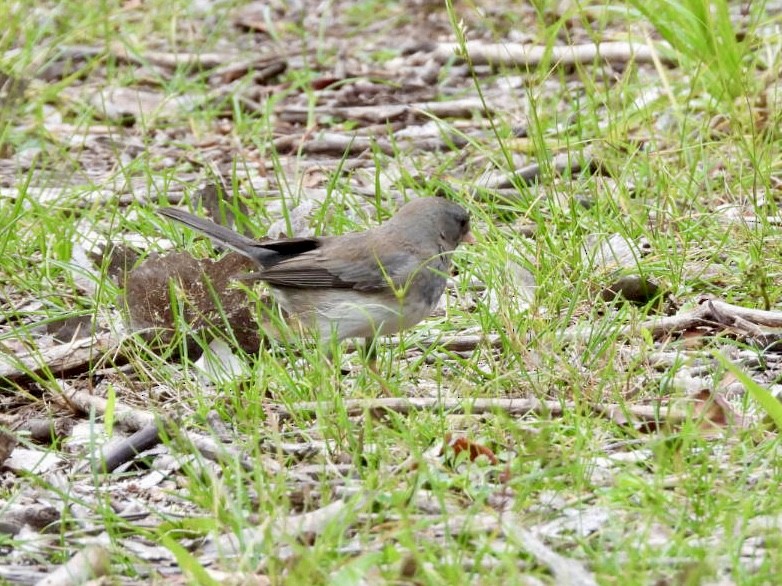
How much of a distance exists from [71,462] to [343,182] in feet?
7.40

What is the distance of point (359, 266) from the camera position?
412 centimetres

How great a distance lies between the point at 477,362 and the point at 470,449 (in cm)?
72

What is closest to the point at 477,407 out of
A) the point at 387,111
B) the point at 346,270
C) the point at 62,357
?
the point at 346,270

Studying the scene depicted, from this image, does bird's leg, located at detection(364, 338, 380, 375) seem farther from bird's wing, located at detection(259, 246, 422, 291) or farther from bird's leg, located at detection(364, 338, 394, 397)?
bird's wing, located at detection(259, 246, 422, 291)

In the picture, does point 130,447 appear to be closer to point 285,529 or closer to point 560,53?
point 285,529

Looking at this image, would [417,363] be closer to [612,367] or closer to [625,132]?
[612,367]

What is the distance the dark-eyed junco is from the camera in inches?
155

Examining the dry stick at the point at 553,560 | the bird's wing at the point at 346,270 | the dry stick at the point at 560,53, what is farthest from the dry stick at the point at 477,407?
the dry stick at the point at 560,53

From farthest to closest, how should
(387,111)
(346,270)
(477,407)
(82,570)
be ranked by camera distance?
(387,111)
(346,270)
(477,407)
(82,570)

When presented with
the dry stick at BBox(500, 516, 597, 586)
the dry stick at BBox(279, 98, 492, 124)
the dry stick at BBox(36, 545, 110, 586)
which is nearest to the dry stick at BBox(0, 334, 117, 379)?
the dry stick at BBox(36, 545, 110, 586)

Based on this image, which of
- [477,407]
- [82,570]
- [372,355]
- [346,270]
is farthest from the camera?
[346,270]

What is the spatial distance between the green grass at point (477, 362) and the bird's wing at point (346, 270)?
19 cm

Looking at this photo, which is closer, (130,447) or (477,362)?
(130,447)

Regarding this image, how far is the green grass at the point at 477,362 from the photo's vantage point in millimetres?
2523
